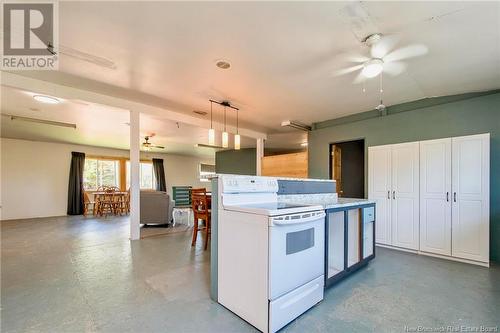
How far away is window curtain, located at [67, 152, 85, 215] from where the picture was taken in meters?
7.62

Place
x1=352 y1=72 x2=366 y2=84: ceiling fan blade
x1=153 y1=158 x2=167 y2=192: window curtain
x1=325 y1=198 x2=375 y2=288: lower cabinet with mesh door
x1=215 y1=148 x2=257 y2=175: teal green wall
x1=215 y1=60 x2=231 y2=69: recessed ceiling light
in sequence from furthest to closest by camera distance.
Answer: x1=153 y1=158 x2=167 y2=192: window curtain, x1=215 y1=148 x2=257 y2=175: teal green wall, x1=352 y1=72 x2=366 y2=84: ceiling fan blade, x1=215 y1=60 x2=231 y2=69: recessed ceiling light, x1=325 y1=198 x2=375 y2=288: lower cabinet with mesh door

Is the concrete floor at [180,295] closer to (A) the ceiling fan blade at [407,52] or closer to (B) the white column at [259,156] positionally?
(A) the ceiling fan blade at [407,52]

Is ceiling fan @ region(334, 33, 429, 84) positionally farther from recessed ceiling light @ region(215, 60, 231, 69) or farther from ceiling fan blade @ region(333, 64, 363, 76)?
recessed ceiling light @ region(215, 60, 231, 69)

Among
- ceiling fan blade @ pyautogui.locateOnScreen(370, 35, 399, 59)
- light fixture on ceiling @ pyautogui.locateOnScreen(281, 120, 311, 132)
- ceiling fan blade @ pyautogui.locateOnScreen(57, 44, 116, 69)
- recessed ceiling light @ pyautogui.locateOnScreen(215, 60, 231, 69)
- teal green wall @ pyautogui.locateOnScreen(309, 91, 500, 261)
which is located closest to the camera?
ceiling fan blade @ pyautogui.locateOnScreen(370, 35, 399, 59)

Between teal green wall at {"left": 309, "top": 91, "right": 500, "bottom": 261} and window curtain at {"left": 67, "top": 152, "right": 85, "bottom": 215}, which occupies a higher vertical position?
teal green wall at {"left": 309, "top": 91, "right": 500, "bottom": 261}

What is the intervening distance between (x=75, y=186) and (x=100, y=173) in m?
1.02

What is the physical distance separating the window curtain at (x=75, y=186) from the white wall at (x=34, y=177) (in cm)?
17

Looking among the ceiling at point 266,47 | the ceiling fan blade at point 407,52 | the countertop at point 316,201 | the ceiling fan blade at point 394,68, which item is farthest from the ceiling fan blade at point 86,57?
the ceiling fan blade at point 394,68

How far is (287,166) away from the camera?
18.6ft

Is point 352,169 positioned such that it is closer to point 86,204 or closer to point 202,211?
point 202,211

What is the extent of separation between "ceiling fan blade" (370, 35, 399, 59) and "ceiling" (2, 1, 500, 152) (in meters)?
0.07

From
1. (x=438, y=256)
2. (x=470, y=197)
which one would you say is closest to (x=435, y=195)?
(x=470, y=197)

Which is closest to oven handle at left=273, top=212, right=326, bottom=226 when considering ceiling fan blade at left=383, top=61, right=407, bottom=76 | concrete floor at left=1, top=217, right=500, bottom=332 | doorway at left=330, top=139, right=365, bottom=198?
concrete floor at left=1, top=217, right=500, bottom=332

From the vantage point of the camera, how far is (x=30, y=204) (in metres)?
6.99
